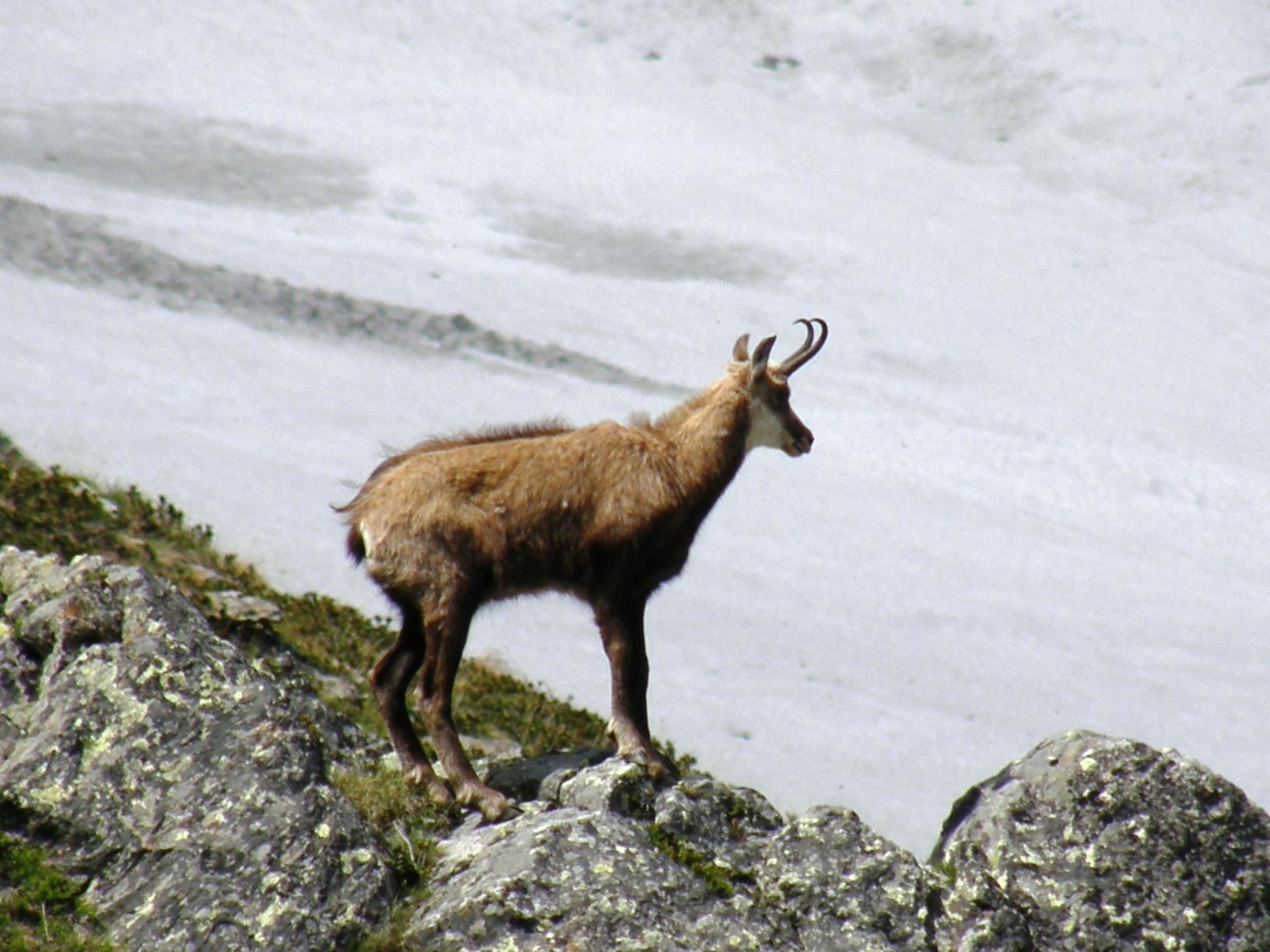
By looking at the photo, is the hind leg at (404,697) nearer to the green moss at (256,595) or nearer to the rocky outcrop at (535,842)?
the rocky outcrop at (535,842)

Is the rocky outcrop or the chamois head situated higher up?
the chamois head

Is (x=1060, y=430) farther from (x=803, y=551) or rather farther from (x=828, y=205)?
(x=828, y=205)

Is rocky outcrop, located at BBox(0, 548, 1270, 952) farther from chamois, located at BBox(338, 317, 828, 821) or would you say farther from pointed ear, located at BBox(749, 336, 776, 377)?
pointed ear, located at BBox(749, 336, 776, 377)

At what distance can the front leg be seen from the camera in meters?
9.97

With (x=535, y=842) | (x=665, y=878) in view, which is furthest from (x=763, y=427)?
(x=535, y=842)

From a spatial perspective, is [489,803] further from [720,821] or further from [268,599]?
[268,599]

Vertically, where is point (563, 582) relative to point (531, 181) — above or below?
below

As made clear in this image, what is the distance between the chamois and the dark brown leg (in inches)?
0.4

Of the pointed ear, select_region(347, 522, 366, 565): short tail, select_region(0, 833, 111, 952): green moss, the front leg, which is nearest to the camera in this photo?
select_region(0, 833, 111, 952): green moss

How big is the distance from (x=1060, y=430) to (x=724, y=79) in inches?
719

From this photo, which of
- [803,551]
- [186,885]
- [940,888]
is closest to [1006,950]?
[940,888]

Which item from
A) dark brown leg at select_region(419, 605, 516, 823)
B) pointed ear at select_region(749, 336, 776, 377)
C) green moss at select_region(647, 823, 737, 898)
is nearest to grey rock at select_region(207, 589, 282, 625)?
dark brown leg at select_region(419, 605, 516, 823)

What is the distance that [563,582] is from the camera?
1020 cm

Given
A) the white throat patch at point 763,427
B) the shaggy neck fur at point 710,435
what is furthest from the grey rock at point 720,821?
the white throat patch at point 763,427
